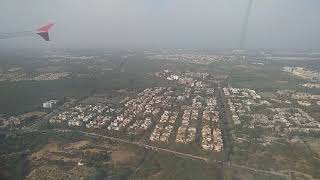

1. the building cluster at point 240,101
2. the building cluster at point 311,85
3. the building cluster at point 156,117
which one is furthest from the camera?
the building cluster at point 311,85

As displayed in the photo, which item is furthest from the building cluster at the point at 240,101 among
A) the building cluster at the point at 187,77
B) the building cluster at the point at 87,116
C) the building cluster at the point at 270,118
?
the building cluster at the point at 87,116

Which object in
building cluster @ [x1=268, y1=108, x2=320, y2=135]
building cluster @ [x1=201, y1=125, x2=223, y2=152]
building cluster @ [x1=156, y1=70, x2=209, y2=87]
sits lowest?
building cluster @ [x1=156, y1=70, x2=209, y2=87]

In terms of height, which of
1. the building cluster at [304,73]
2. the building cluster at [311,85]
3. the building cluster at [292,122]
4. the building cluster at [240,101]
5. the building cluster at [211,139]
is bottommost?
the building cluster at [304,73]

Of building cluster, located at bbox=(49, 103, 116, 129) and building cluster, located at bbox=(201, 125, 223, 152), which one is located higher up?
building cluster, located at bbox=(201, 125, 223, 152)

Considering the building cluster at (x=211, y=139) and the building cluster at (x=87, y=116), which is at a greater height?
the building cluster at (x=211, y=139)

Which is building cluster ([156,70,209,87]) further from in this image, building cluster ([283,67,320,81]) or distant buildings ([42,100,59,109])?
distant buildings ([42,100,59,109])

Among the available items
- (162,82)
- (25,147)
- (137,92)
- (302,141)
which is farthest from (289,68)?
(25,147)

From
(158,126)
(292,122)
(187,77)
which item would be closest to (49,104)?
(158,126)

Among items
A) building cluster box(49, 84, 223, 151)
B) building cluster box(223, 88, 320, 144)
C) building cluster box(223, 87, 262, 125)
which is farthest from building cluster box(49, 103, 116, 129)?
building cluster box(223, 88, 320, 144)

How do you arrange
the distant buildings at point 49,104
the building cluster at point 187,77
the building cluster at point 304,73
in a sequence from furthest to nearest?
the building cluster at point 304,73 → the building cluster at point 187,77 → the distant buildings at point 49,104

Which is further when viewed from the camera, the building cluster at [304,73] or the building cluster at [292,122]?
the building cluster at [304,73]

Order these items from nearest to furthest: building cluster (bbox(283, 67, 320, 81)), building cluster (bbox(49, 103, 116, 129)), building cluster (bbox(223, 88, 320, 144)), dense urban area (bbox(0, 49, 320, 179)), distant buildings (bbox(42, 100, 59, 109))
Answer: dense urban area (bbox(0, 49, 320, 179))
building cluster (bbox(223, 88, 320, 144))
building cluster (bbox(49, 103, 116, 129))
distant buildings (bbox(42, 100, 59, 109))
building cluster (bbox(283, 67, 320, 81))

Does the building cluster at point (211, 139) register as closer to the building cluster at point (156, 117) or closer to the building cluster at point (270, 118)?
the building cluster at point (156, 117)
